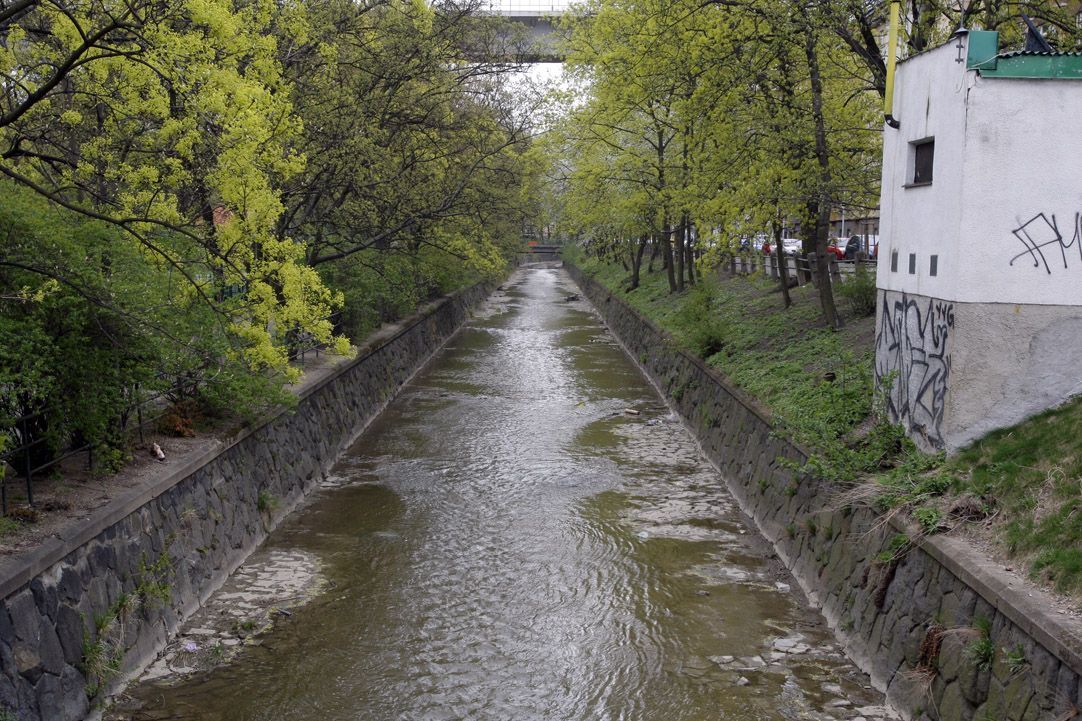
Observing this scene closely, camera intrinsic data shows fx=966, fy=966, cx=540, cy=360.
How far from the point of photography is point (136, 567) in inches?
356

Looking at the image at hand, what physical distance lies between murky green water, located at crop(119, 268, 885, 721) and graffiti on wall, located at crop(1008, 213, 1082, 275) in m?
4.22

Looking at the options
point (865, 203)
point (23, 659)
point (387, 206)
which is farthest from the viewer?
point (387, 206)

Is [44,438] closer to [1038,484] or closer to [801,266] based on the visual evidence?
[1038,484]

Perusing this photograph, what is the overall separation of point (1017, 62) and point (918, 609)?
5.14 m

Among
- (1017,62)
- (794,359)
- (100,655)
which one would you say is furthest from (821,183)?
(100,655)

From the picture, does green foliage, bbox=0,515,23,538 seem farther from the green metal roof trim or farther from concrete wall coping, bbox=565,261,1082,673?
the green metal roof trim

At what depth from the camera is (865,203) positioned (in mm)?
17578

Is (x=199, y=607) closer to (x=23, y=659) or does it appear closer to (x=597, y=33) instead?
(x=23, y=659)

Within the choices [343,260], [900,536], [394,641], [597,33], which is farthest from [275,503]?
[597,33]

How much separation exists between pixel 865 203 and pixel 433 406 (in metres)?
10.8

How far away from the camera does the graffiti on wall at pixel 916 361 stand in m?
9.62

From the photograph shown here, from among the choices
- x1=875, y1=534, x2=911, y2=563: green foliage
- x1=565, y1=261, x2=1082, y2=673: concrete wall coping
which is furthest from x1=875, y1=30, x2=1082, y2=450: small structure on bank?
x1=565, y1=261, x2=1082, y2=673: concrete wall coping

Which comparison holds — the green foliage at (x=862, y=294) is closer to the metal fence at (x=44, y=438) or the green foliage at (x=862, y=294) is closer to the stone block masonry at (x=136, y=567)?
the stone block masonry at (x=136, y=567)

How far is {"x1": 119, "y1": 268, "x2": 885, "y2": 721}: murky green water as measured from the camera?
8602mm
